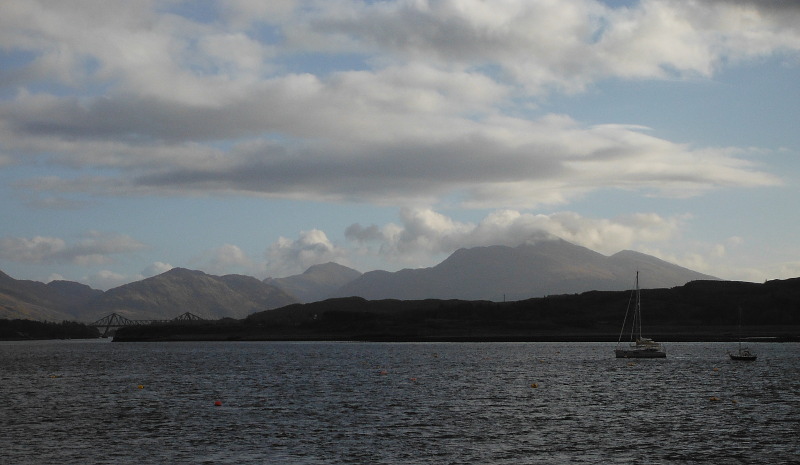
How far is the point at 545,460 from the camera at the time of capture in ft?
172

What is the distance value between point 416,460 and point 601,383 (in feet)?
212

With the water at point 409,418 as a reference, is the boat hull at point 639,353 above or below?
above

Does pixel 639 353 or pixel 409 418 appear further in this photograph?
pixel 639 353

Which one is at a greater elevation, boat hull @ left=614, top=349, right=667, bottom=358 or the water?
boat hull @ left=614, top=349, right=667, bottom=358

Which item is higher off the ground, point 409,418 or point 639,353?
point 639,353

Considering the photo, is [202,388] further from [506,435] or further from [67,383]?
[506,435]

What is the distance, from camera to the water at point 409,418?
55.5 metres

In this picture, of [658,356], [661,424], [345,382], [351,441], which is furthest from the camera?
[658,356]

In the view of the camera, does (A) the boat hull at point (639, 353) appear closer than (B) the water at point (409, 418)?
No

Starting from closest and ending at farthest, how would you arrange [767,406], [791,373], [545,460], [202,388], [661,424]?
1. [545,460]
2. [661,424]
3. [767,406]
4. [202,388]
5. [791,373]

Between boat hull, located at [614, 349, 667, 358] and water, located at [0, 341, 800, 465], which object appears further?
boat hull, located at [614, 349, 667, 358]

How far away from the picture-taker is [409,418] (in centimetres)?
7488

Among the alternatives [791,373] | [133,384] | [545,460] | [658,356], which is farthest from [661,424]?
[658,356]

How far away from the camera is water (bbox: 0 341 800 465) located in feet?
182
